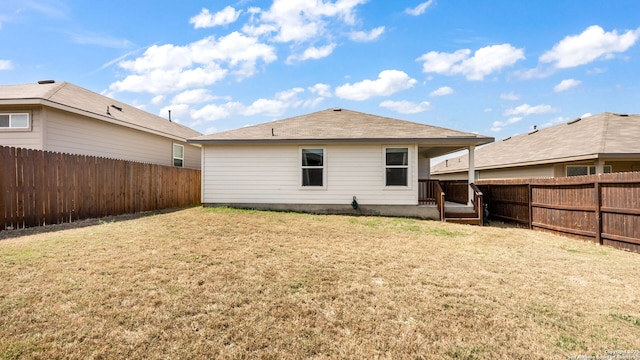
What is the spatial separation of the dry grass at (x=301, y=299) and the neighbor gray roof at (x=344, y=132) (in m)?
5.29

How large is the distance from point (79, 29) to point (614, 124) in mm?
23401

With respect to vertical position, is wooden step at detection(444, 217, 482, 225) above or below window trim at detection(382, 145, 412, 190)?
below

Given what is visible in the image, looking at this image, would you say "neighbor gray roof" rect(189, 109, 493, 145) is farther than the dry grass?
Yes

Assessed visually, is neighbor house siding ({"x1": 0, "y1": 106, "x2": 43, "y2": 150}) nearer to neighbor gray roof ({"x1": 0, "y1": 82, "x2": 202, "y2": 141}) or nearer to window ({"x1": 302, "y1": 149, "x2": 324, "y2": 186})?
neighbor gray roof ({"x1": 0, "y1": 82, "x2": 202, "y2": 141})

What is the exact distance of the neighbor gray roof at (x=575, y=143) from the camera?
11.5 metres

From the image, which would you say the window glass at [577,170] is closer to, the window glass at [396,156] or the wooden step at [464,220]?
the wooden step at [464,220]

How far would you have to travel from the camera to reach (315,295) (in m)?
3.69

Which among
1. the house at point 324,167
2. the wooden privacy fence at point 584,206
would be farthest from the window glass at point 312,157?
the wooden privacy fence at point 584,206

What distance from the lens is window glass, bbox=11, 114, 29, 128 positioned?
9797mm

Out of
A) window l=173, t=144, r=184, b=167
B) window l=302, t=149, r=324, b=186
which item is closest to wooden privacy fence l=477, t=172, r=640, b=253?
window l=302, t=149, r=324, b=186

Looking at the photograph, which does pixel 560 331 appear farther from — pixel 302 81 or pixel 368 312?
pixel 302 81

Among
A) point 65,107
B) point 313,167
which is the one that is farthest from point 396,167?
point 65,107

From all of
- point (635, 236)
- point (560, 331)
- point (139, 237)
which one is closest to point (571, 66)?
point (635, 236)

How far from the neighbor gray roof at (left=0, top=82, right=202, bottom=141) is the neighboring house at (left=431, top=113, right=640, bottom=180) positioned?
1833 cm
